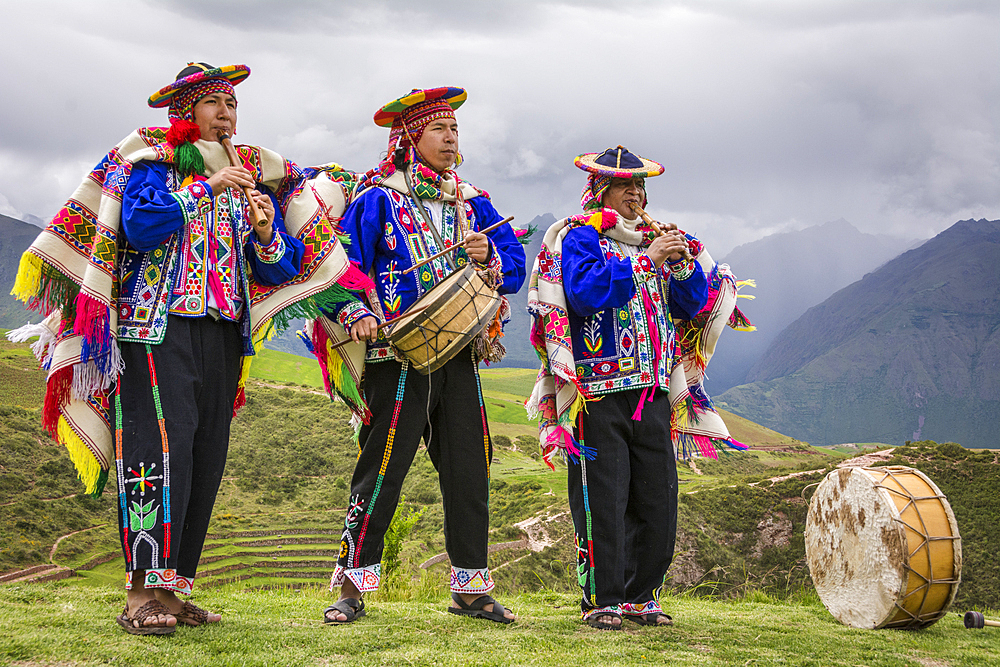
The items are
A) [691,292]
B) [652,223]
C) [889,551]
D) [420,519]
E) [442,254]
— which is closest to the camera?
[442,254]

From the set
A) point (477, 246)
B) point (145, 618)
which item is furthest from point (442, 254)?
point (145, 618)

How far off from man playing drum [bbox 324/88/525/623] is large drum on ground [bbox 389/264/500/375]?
0.42ft

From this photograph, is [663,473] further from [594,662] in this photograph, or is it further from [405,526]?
[405,526]

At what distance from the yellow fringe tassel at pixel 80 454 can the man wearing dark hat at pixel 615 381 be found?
220 centimetres

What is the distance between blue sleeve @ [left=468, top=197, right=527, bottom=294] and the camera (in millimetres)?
3979

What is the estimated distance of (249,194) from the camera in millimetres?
3301

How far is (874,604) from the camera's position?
3930mm

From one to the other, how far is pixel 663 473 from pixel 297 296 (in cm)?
211

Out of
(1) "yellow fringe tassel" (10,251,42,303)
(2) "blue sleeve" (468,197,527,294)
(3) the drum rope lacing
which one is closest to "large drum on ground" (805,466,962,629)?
(3) the drum rope lacing

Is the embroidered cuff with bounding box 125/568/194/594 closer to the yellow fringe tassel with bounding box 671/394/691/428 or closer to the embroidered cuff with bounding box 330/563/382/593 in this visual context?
the embroidered cuff with bounding box 330/563/382/593

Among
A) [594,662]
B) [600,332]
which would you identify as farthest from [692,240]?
[594,662]

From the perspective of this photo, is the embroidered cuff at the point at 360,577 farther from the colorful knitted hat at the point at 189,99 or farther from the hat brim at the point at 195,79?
the hat brim at the point at 195,79

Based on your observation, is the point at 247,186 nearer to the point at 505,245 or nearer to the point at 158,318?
the point at 158,318

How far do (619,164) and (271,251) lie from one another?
1.99 metres
